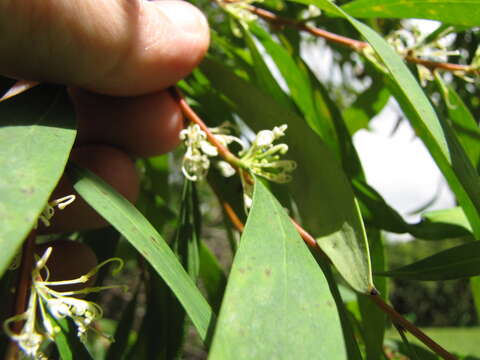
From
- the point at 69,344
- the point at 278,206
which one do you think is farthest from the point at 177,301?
the point at 278,206

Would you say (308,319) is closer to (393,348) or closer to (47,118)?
(47,118)

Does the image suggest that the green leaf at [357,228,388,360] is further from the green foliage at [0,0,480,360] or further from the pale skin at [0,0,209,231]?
the pale skin at [0,0,209,231]

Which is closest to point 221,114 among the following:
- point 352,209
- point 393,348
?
point 352,209

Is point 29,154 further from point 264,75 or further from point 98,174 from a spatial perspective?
point 264,75

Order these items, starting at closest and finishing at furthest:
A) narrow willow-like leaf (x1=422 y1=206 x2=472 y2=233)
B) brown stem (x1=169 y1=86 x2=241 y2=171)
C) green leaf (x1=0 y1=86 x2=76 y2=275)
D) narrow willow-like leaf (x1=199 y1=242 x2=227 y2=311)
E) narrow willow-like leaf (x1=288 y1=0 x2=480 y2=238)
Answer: green leaf (x1=0 y1=86 x2=76 y2=275)
narrow willow-like leaf (x1=288 y1=0 x2=480 y2=238)
brown stem (x1=169 y1=86 x2=241 y2=171)
narrow willow-like leaf (x1=422 y1=206 x2=472 y2=233)
narrow willow-like leaf (x1=199 y1=242 x2=227 y2=311)

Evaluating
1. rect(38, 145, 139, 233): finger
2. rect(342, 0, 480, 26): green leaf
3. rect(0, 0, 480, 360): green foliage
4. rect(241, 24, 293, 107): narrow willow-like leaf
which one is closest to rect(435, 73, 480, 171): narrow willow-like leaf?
rect(0, 0, 480, 360): green foliage

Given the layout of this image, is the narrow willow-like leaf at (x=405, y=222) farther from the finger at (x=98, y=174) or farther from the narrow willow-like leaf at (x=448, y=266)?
the finger at (x=98, y=174)
